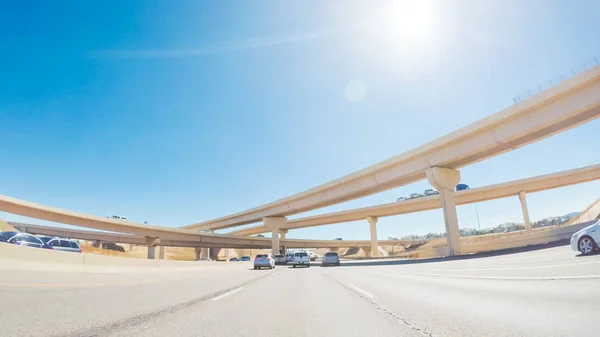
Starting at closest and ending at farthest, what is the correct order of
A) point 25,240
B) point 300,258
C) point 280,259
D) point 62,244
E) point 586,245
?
point 586,245 → point 25,240 → point 62,244 → point 300,258 → point 280,259

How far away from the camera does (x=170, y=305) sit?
6238 mm

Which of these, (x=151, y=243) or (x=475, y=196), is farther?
(x=151, y=243)

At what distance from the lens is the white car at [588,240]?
11.5m

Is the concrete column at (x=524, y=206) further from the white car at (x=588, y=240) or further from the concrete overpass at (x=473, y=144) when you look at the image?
the white car at (x=588, y=240)

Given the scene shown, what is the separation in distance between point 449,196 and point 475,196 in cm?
2778

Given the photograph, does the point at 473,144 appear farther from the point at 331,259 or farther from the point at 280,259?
the point at 280,259

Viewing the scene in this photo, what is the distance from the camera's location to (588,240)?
11.9m

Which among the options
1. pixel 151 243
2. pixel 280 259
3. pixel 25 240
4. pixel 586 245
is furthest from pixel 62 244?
pixel 151 243

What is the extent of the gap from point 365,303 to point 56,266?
37.5 ft

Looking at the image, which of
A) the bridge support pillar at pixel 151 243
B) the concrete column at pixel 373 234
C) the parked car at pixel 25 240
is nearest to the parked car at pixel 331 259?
the parked car at pixel 25 240

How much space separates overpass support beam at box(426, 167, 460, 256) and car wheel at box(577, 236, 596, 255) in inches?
733

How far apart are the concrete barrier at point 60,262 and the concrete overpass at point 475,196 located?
148ft

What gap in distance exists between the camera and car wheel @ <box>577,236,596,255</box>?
11766 mm

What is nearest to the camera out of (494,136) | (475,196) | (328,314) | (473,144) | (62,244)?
(328,314)
